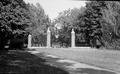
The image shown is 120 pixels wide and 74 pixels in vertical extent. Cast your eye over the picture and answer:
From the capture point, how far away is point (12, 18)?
2098 centimetres

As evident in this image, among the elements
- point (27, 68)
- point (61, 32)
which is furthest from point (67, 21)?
point (27, 68)

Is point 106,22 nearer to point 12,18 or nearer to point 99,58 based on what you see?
point 12,18

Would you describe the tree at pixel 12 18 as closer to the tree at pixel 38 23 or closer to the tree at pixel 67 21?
the tree at pixel 38 23

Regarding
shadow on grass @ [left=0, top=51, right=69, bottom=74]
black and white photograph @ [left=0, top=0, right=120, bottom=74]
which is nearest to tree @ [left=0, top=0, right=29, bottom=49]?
black and white photograph @ [left=0, top=0, right=120, bottom=74]

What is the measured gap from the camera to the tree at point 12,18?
65.0ft

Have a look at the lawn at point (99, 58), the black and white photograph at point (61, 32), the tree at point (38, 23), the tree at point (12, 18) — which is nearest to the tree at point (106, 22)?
the black and white photograph at point (61, 32)

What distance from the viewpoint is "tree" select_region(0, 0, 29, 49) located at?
19800mm

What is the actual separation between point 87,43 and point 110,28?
11.8m

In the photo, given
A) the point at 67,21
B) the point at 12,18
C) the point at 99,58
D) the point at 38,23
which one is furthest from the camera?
the point at 67,21

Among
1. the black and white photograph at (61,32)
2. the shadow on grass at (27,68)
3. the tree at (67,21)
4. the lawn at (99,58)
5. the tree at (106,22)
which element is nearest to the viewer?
the shadow on grass at (27,68)

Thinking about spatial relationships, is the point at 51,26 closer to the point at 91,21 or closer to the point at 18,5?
the point at 91,21

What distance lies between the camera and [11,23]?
69.9ft

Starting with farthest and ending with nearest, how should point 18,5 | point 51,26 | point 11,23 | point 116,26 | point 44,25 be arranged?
point 51,26
point 44,25
point 116,26
point 18,5
point 11,23

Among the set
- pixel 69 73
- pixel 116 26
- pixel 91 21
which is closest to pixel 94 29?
pixel 91 21
